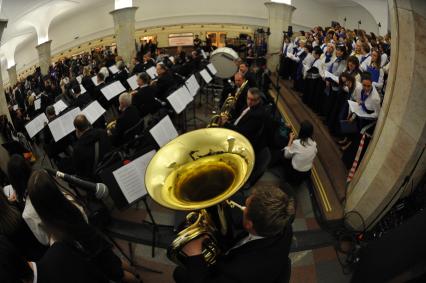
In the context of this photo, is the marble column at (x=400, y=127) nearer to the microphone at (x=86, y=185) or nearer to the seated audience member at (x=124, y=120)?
the microphone at (x=86, y=185)

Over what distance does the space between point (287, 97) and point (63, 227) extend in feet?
24.5

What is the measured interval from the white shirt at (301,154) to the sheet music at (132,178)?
216 cm

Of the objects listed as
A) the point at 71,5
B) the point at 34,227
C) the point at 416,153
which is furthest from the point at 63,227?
the point at 71,5

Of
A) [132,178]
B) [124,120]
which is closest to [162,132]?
[132,178]

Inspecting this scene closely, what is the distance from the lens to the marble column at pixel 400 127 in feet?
8.71

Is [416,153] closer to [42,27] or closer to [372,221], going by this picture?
[372,221]

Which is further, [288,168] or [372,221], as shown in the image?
[288,168]

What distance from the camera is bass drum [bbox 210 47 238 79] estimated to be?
802 cm

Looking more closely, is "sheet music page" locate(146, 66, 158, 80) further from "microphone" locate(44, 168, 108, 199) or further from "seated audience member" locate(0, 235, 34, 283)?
"seated audience member" locate(0, 235, 34, 283)

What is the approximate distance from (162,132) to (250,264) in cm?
213

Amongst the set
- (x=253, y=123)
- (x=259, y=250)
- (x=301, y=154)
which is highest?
(x=259, y=250)

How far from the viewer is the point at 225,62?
808 cm

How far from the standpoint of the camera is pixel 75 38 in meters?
18.9

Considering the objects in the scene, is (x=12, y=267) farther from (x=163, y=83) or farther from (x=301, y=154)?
(x=163, y=83)
